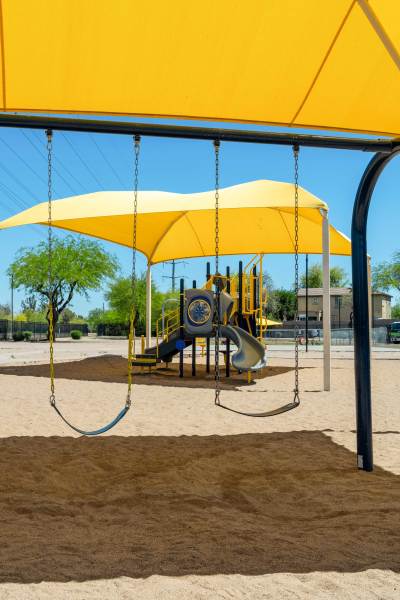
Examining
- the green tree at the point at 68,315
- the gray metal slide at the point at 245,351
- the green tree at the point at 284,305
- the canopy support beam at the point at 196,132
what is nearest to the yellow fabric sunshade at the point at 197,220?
the gray metal slide at the point at 245,351

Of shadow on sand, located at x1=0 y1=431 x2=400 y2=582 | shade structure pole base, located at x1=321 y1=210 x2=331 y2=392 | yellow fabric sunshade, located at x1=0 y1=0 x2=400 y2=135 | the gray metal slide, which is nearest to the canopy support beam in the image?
yellow fabric sunshade, located at x1=0 y1=0 x2=400 y2=135

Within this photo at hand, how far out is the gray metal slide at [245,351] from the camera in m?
14.3

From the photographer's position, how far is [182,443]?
7.20m

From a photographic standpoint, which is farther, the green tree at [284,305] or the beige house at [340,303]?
the green tree at [284,305]

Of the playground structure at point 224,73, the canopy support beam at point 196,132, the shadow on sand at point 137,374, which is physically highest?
the playground structure at point 224,73

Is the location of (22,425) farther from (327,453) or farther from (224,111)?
(224,111)

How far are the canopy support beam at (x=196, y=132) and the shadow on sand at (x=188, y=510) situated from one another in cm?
339

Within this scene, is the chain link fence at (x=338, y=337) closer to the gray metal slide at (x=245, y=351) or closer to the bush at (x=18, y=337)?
the bush at (x=18, y=337)

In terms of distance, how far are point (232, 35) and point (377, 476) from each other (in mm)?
4348

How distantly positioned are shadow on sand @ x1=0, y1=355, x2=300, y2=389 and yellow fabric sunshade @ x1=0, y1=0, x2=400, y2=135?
9289mm

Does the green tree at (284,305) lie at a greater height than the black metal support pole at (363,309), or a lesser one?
greater

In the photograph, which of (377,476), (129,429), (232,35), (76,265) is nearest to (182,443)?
(129,429)

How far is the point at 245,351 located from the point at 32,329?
6123cm

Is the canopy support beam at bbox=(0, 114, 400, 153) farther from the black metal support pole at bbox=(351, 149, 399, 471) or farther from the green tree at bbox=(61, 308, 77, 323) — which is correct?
the green tree at bbox=(61, 308, 77, 323)
